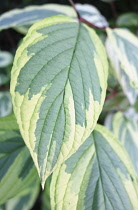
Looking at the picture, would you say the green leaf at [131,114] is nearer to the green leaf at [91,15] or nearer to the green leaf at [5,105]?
the green leaf at [91,15]

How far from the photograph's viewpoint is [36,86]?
23.2 inches

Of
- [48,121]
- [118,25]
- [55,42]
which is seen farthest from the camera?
[118,25]

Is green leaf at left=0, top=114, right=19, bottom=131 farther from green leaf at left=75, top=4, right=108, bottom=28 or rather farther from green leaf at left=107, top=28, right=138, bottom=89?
green leaf at left=75, top=4, right=108, bottom=28

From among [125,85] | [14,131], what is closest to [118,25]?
[125,85]

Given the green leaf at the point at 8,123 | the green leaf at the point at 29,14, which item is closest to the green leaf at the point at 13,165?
the green leaf at the point at 8,123

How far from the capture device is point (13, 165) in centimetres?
76

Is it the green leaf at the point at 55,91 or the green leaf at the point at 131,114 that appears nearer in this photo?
the green leaf at the point at 55,91

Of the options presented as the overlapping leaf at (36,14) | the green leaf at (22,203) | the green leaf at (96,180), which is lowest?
the green leaf at (22,203)

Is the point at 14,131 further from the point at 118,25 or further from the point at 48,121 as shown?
the point at 118,25

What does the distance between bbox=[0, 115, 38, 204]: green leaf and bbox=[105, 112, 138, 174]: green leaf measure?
361 mm

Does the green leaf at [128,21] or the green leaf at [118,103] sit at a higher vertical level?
the green leaf at [128,21]

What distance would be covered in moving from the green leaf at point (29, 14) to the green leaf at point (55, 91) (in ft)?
0.75

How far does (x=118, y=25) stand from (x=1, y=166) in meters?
0.99

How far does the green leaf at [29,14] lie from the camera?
88 cm
